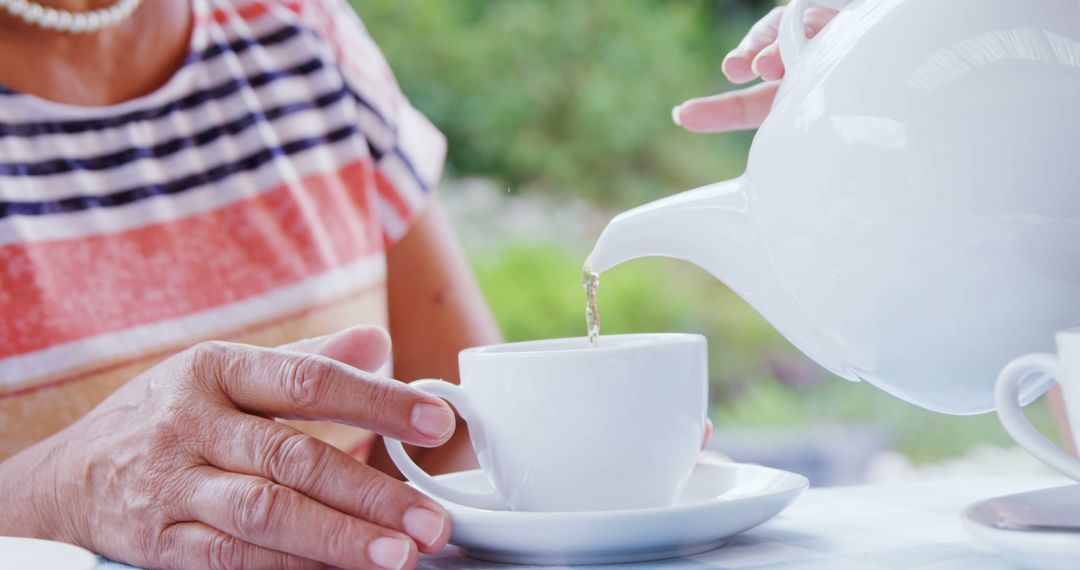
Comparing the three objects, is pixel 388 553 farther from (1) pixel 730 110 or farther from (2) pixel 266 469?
(1) pixel 730 110

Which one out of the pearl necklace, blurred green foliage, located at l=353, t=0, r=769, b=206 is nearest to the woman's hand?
the pearl necklace

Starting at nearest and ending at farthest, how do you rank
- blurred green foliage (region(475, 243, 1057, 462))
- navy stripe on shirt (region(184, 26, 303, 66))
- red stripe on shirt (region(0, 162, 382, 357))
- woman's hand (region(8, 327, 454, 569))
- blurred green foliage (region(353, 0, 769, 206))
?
woman's hand (region(8, 327, 454, 569)) < red stripe on shirt (region(0, 162, 382, 357)) < navy stripe on shirt (region(184, 26, 303, 66)) < blurred green foliage (region(475, 243, 1057, 462)) < blurred green foliage (region(353, 0, 769, 206))

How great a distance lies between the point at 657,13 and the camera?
3352 mm

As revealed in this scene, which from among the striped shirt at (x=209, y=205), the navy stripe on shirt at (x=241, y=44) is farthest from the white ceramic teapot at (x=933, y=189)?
the navy stripe on shirt at (x=241, y=44)

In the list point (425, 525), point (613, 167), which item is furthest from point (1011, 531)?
point (613, 167)

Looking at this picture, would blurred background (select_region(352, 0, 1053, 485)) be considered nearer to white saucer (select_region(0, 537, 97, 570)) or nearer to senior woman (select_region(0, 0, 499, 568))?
senior woman (select_region(0, 0, 499, 568))

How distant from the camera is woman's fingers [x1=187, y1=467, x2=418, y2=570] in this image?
501 mm

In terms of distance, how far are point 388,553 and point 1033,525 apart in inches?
10.4

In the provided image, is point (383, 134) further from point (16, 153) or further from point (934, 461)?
point (934, 461)

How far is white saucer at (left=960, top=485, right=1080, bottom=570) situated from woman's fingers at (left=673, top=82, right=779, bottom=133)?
325 millimetres

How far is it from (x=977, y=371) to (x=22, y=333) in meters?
0.73

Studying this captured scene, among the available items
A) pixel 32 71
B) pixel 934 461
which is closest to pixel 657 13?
pixel 934 461

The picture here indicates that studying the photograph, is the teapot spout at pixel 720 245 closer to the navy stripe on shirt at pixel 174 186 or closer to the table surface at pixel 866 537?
the table surface at pixel 866 537

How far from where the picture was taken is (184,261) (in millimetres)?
992
